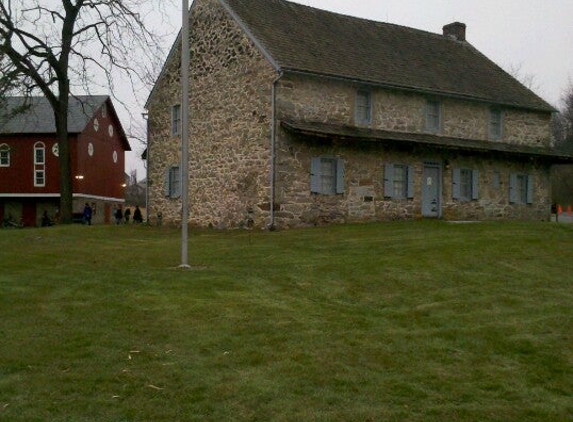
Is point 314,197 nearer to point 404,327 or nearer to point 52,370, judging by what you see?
point 404,327

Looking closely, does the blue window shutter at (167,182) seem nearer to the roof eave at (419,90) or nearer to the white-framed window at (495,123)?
the roof eave at (419,90)

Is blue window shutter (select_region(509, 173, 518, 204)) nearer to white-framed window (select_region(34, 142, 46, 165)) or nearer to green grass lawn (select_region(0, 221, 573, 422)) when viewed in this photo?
A: green grass lawn (select_region(0, 221, 573, 422))

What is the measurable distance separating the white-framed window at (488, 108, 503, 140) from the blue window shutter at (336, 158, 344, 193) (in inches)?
332

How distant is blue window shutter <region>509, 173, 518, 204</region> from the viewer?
2789 cm

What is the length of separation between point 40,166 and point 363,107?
25.6 metres

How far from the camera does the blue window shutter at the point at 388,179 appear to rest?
23938mm

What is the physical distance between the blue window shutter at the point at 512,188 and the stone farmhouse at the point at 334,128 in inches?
2.3

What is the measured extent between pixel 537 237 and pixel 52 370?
41.8 feet

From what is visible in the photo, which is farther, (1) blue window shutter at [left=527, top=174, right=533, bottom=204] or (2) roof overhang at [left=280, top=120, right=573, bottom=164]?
(1) blue window shutter at [left=527, top=174, right=533, bottom=204]

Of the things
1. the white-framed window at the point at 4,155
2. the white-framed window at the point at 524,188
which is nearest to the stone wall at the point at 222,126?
the white-framed window at the point at 524,188

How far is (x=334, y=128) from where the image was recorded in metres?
22.4

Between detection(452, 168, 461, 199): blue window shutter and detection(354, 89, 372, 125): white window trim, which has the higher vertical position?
detection(354, 89, 372, 125): white window trim

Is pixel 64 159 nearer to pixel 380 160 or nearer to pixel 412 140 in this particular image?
pixel 380 160

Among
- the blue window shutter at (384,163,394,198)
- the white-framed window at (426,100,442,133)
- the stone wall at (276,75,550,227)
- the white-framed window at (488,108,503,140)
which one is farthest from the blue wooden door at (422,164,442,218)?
the white-framed window at (488,108,503,140)
